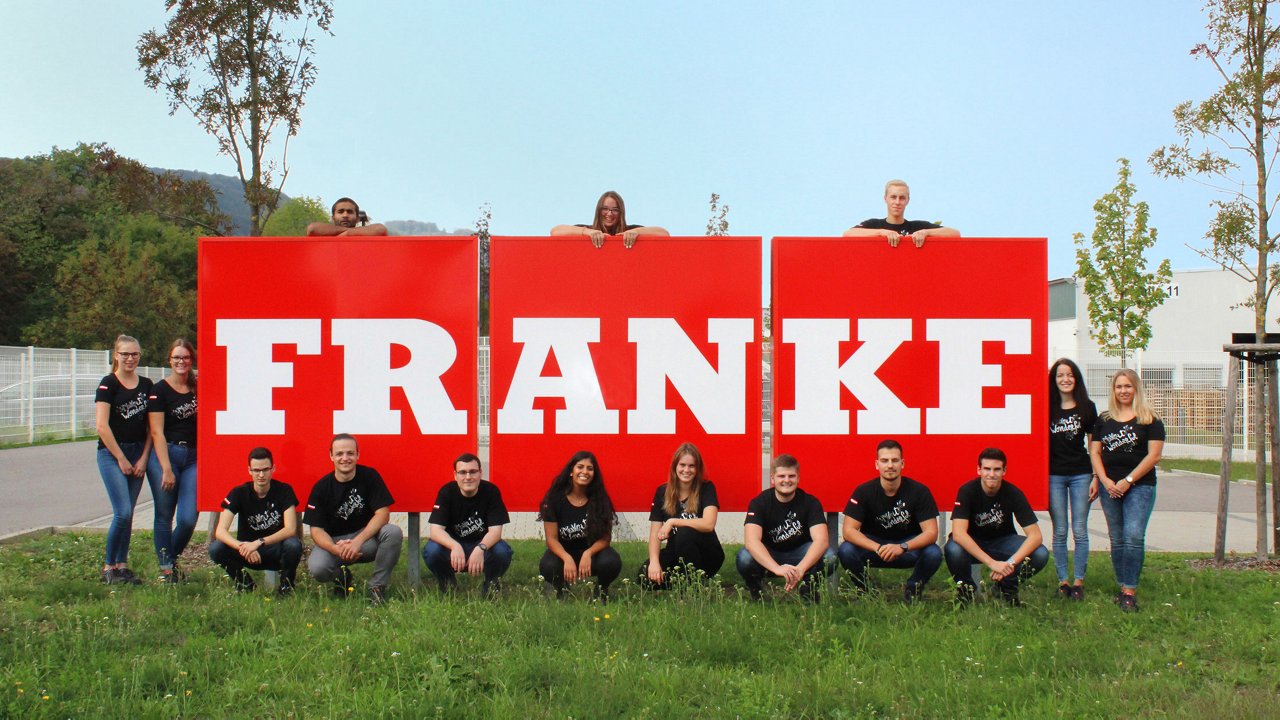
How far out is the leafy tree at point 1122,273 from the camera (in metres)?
25.8

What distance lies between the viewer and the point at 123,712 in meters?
4.29

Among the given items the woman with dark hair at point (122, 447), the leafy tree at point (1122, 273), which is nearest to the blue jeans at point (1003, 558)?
the woman with dark hair at point (122, 447)

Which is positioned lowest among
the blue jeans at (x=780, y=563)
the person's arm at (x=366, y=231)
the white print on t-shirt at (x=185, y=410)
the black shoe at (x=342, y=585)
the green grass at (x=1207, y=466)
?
the green grass at (x=1207, y=466)

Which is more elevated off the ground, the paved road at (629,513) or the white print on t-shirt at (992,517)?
the white print on t-shirt at (992,517)

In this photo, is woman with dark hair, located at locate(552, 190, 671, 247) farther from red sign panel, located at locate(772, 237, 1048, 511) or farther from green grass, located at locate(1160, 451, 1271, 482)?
green grass, located at locate(1160, 451, 1271, 482)

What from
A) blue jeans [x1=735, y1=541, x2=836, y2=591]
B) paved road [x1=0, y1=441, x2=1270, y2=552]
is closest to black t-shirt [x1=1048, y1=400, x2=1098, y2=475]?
blue jeans [x1=735, y1=541, x2=836, y2=591]

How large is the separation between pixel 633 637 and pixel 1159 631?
11.2 feet

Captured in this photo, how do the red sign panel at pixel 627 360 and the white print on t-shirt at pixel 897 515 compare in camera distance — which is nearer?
the white print on t-shirt at pixel 897 515

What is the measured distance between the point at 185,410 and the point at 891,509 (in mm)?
5532

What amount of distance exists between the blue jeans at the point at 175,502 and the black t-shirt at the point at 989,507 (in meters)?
5.79

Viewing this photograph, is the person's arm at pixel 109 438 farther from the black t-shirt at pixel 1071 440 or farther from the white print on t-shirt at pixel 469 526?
the black t-shirt at pixel 1071 440

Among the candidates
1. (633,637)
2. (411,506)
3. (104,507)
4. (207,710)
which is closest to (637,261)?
(411,506)

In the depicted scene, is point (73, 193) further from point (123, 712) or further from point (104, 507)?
point (123, 712)

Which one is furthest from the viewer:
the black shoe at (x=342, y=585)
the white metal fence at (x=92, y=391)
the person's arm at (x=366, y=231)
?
the white metal fence at (x=92, y=391)
